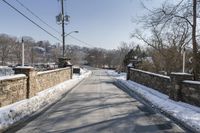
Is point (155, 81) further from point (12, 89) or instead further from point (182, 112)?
point (12, 89)

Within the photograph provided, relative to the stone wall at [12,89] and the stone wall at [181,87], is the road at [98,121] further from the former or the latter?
the stone wall at [181,87]

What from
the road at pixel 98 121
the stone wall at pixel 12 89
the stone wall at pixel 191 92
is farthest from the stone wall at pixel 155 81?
the stone wall at pixel 12 89

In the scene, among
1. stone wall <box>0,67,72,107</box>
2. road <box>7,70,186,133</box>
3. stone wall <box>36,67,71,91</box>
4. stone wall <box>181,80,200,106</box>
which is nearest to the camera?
road <box>7,70,186,133</box>

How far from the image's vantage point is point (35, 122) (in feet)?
29.0

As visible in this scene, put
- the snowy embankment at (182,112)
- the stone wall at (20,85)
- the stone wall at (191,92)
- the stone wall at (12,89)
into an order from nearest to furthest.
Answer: the snowy embankment at (182,112)
the stone wall at (12,89)
the stone wall at (20,85)
the stone wall at (191,92)

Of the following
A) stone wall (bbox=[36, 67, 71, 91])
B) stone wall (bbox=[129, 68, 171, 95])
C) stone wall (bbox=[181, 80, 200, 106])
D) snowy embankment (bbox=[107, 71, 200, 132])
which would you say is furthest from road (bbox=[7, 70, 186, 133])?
stone wall (bbox=[36, 67, 71, 91])

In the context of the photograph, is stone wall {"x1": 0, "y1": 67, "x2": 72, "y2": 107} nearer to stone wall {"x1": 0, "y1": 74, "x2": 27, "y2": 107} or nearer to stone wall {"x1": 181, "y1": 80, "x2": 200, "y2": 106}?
stone wall {"x1": 0, "y1": 74, "x2": 27, "y2": 107}

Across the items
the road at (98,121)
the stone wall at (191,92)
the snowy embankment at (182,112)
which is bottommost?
the road at (98,121)

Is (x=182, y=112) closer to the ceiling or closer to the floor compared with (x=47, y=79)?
closer to the floor

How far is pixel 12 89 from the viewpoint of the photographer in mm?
11469

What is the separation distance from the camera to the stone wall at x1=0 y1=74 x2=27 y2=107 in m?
10.5

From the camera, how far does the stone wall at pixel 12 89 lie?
1052cm

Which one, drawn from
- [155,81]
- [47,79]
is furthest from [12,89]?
[155,81]

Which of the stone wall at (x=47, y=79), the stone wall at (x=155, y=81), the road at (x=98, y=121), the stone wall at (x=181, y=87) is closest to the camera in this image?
the road at (x=98, y=121)
